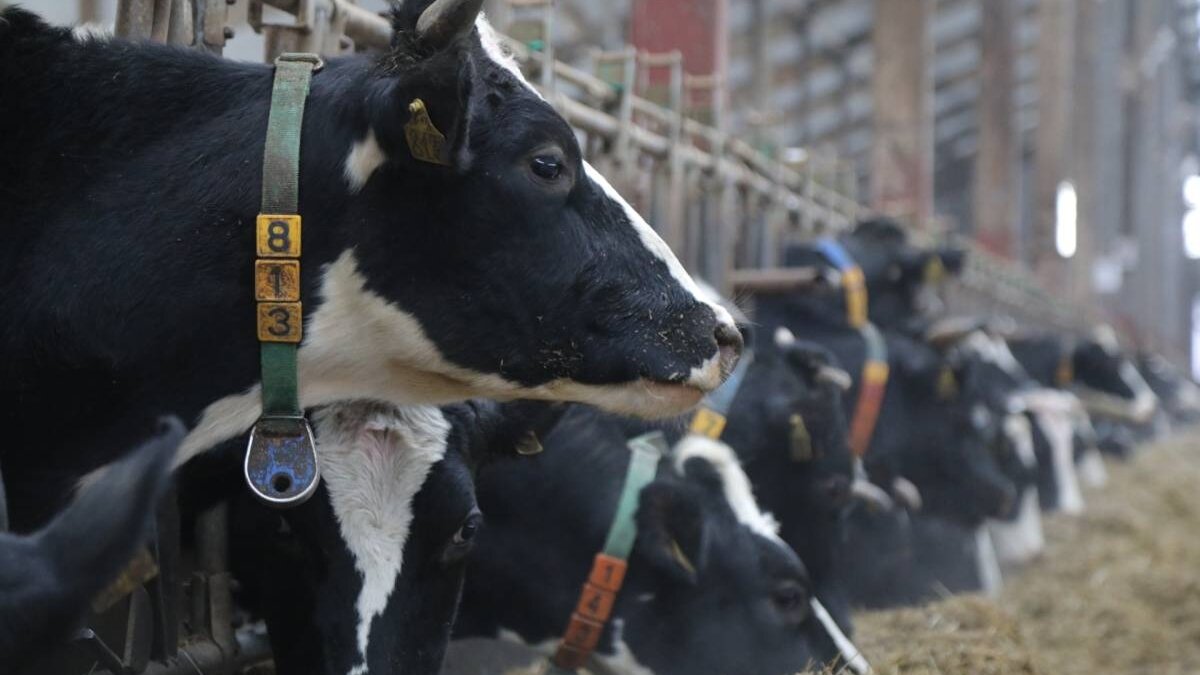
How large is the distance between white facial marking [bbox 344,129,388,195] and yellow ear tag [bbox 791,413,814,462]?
2.62 m

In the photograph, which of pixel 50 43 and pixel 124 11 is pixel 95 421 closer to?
pixel 50 43

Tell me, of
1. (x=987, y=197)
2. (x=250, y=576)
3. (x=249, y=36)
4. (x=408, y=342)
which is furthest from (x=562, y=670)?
(x=987, y=197)

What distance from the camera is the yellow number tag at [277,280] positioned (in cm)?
247

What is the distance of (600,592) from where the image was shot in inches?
147

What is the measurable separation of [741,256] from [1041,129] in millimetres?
13567

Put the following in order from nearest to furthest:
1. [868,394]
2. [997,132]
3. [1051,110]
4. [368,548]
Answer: [368,548]
[868,394]
[997,132]
[1051,110]

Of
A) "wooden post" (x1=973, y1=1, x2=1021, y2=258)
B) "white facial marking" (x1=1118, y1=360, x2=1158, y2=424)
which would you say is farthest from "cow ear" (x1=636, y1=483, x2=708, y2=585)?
"wooden post" (x1=973, y1=1, x2=1021, y2=258)

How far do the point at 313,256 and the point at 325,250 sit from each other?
2 cm

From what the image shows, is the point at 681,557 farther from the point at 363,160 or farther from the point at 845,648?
the point at 363,160

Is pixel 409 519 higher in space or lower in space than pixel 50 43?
lower

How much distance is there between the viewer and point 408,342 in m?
2.53

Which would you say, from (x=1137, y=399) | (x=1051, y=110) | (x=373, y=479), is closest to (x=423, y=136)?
(x=373, y=479)

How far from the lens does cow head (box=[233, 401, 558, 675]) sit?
274 cm

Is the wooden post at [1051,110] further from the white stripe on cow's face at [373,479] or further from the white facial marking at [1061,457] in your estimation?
the white stripe on cow's face at [373,479]
